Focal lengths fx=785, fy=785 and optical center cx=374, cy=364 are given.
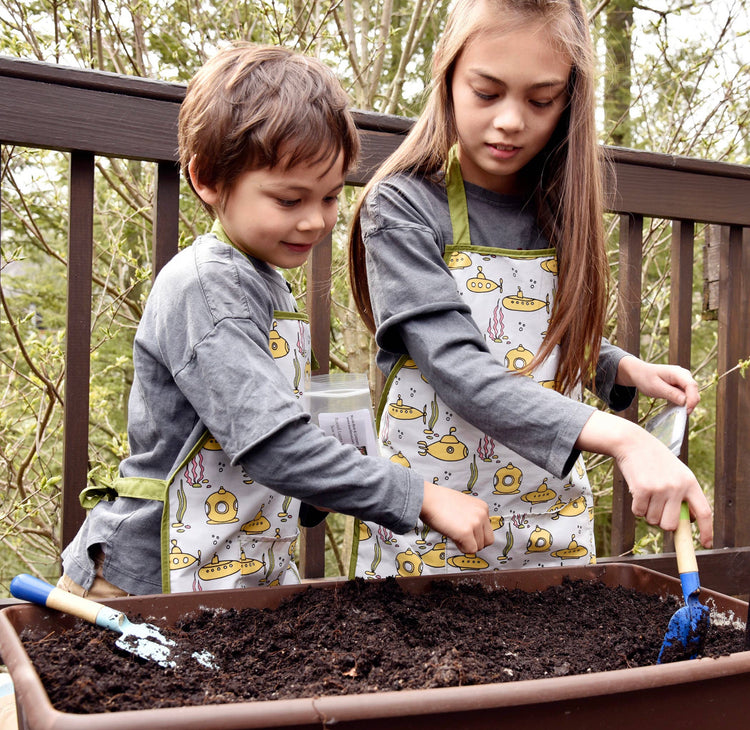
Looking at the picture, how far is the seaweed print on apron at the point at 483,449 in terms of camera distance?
144 cm

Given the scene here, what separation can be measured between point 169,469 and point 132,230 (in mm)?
2587

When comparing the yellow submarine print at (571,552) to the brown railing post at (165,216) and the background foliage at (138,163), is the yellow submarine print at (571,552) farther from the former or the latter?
the background foliage at (138,163)

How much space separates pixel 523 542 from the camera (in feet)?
4.82

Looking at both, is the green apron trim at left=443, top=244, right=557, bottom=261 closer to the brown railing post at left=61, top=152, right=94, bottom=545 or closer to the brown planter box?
the brown railing post at left=61, top=152, right=94, bottom=545

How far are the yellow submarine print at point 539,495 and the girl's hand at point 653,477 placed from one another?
0.42 meters

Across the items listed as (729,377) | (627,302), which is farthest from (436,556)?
(729,377)

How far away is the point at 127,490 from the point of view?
123 centimetres

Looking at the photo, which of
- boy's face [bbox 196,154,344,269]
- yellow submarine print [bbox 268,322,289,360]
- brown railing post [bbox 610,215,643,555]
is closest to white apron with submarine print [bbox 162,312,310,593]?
yellow submarine print [bbox 268,322,289,360]

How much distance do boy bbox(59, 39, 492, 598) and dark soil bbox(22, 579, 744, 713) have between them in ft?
0.39

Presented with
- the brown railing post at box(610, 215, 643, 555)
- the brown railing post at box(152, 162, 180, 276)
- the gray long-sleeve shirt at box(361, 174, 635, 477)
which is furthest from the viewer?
the brown railing post at box(610, 215, 643, 555)

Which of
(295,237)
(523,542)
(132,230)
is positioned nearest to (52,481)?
(295,237)

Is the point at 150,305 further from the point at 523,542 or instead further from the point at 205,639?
the point at 523,542

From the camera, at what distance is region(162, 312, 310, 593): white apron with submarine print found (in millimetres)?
1203

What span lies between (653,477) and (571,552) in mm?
574
